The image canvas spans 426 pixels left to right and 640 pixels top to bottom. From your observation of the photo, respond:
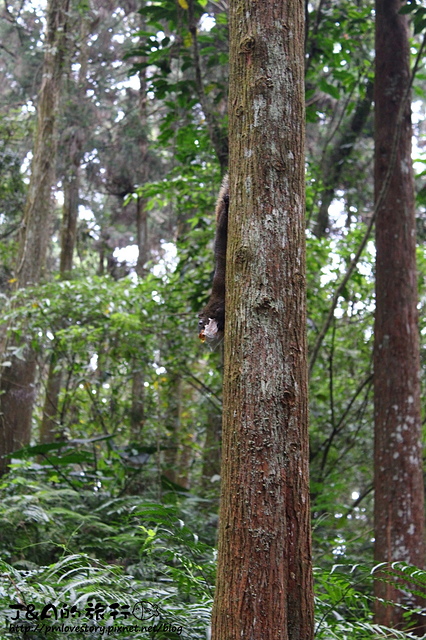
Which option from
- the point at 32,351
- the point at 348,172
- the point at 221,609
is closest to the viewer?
the point at 221,609

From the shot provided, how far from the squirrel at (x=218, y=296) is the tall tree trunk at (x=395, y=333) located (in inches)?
99.0

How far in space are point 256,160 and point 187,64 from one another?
12.6 ft

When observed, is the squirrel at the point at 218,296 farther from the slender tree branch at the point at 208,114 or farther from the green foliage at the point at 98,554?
the slender tree branch at the point at 208,114

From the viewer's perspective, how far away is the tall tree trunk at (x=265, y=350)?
192 centimetres

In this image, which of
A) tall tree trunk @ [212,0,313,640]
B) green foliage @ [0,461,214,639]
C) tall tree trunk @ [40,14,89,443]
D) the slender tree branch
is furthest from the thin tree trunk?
tall tree trunk @ [212,0,313,640]

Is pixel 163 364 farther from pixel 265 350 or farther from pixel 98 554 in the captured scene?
A: pixel 265 350

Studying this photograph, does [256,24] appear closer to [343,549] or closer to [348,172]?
[343,549]

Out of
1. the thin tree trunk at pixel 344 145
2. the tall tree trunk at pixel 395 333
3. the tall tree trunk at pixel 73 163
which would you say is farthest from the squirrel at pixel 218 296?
the tall tree trunk at pixel 73 163

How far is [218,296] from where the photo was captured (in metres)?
2.50

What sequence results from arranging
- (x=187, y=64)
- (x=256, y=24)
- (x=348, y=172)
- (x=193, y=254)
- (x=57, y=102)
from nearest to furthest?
1. (x=256, y=24)
2. (x=187, y=64)
3. (x=193, y=254)
4. (x=57, y=102)
5. (x=348, y=172)

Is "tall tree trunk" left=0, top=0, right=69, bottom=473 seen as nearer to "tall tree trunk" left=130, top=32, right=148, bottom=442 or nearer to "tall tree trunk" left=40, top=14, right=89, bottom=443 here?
"tall tree trunk" left=130, top=32, right=148, bottom=442

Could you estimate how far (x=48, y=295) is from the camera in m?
7.16

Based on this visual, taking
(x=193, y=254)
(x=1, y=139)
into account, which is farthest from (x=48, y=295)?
(x=1, y=139)

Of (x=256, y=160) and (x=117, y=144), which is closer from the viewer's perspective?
(x=256, y=160)
